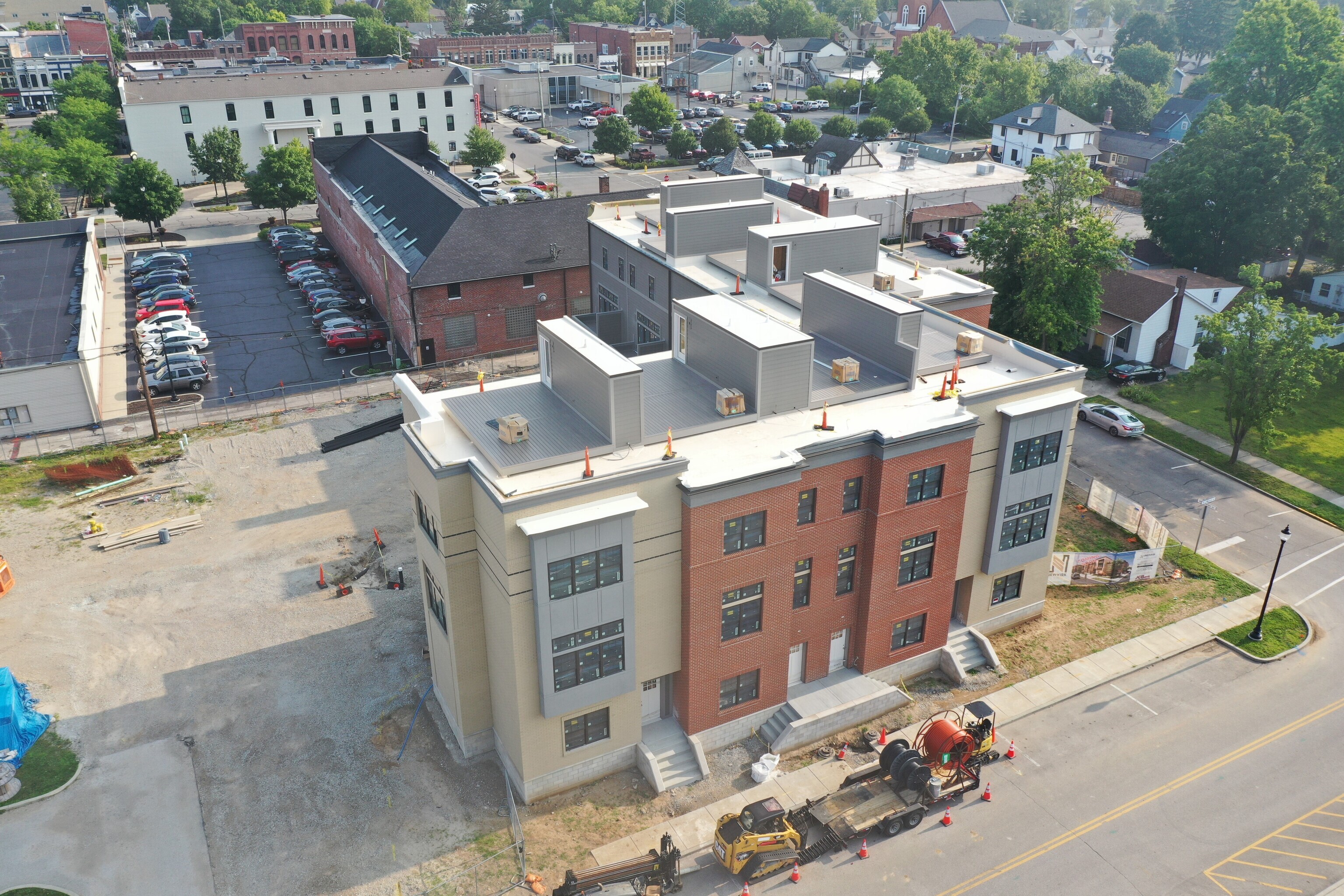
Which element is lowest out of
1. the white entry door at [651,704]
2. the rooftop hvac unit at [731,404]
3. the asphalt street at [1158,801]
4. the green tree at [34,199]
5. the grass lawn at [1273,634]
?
the asphalt street at [1158,801]

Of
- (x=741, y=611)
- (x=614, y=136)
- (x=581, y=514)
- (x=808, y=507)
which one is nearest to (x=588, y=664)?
(x=581, y=514)

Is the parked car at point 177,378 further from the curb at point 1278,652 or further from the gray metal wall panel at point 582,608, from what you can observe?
the curb at point 1278,652

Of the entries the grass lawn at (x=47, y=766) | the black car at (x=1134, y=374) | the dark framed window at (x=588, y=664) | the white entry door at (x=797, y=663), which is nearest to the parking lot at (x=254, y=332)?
the grass lawn at (x=47, y=766)

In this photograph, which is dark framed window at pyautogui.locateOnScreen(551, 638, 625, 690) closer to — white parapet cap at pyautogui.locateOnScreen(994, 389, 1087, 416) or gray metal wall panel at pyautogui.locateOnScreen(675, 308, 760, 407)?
gray metal wall panel at pyautogui.locateOnScreen(675, 308, 760, 407)

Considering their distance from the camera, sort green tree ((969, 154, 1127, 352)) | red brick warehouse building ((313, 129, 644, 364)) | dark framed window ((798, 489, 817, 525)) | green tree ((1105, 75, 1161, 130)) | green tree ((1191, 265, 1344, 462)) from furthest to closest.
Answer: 1. green tree ((1105, 75, 1161, 130))
2. red brick warehouse building ((313, 129, 644, 364))
3. green tree ((969, 154, 1127, 352))
4. green tree ((1191, 265, 1344, 462))
5. dark framed window ((798, 489, 817, 525))

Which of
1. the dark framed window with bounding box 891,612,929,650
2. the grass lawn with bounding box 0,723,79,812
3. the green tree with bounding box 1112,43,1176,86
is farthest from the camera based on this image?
the green tree with bounding box 1112,43,1176,86

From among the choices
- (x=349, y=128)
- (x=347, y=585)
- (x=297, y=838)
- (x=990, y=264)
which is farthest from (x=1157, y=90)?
(x=297, y=838)

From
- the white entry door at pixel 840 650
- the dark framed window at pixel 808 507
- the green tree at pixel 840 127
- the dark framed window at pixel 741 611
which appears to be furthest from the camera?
the green tree at pixel 840 127

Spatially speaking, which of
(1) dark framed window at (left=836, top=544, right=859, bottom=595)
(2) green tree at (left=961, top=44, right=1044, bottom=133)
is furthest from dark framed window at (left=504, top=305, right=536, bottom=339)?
(2) green tree at (left=961, top=44, right=1044, bottom=133)
